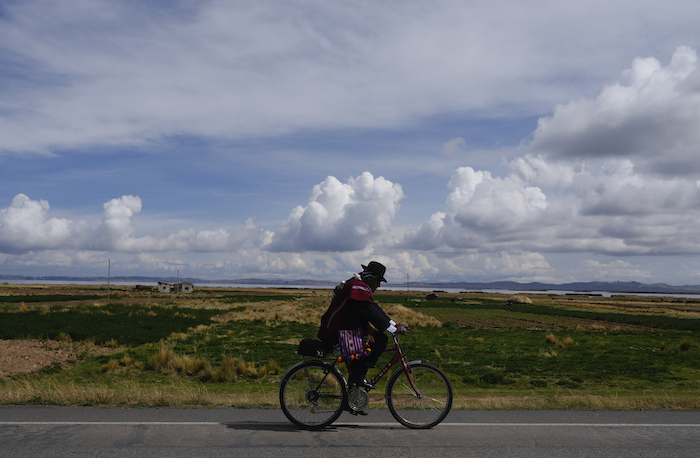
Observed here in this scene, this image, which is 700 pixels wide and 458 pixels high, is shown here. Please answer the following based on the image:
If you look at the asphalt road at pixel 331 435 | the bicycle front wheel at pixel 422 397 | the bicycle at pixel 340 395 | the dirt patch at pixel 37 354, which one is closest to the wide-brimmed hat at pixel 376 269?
the bicycle at pixel 340 395

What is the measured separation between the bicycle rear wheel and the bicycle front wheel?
2.61 ft

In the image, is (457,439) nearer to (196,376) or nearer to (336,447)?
(336,447)

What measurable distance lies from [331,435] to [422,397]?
1.46m

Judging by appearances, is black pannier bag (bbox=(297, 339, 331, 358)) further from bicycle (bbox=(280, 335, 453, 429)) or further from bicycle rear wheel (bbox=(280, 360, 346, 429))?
bicycle rear wheel (bbox=(280, 360, 346, 429))

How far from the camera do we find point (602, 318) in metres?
71.9

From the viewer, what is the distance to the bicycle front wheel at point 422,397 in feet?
25.2

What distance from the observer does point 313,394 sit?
771cm

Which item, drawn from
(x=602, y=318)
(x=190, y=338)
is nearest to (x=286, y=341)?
(x=190, y=338)

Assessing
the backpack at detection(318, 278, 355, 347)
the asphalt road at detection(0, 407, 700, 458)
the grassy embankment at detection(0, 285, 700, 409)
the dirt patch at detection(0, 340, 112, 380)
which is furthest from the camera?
the dirt patch at detection(0, 340, 112, 380)

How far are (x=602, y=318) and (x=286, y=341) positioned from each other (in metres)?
54.6

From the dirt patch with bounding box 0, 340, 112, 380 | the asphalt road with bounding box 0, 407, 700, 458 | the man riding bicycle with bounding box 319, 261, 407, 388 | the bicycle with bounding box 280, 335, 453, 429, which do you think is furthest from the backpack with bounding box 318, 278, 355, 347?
the dirt patch with bounding box 0, 340, 112, 380

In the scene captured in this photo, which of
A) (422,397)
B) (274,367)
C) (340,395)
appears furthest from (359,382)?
(274,367)

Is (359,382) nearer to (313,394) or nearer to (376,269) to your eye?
(313,394)

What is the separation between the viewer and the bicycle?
25.1ft
